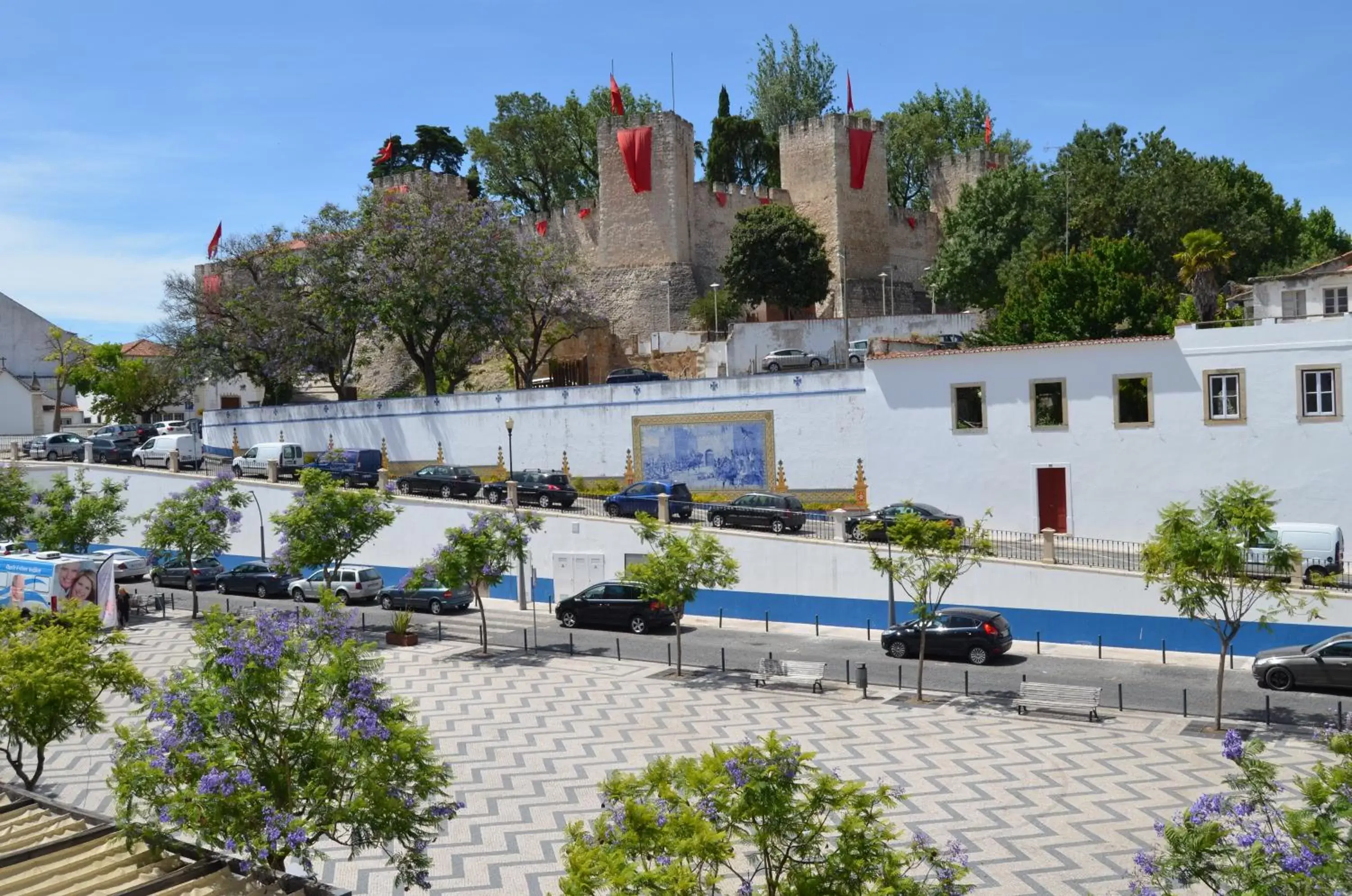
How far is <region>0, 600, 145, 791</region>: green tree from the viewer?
14367mm

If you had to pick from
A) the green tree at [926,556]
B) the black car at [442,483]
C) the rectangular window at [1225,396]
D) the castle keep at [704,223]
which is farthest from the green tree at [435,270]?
the rectangular window at [1225,396]

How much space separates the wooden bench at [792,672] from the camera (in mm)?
22375

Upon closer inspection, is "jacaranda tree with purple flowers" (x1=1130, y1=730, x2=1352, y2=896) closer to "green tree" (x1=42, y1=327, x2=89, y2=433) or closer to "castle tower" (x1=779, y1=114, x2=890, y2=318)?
"castle tower" (x1=779, y1=114, x2=890, y2=318)

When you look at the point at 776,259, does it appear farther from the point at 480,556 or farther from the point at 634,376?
the point at 480,556

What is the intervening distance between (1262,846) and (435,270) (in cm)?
3985

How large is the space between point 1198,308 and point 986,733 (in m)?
29.7

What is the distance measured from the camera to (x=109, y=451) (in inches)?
1825

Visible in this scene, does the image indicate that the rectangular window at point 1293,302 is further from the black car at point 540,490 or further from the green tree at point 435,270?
the green tree at point 435,270

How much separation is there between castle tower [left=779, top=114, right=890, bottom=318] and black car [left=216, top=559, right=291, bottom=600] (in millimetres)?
32178

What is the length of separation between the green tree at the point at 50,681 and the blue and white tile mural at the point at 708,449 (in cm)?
2335

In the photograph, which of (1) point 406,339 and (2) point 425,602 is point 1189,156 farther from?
(2) point 425,602

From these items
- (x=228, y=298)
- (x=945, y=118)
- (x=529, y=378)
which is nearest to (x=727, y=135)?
(x=945, y=118)

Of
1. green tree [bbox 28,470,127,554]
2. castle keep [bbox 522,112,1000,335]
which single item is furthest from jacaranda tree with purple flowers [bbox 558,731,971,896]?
castle keep [bbox 522,112,1000,335]

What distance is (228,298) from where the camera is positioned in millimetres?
50125
